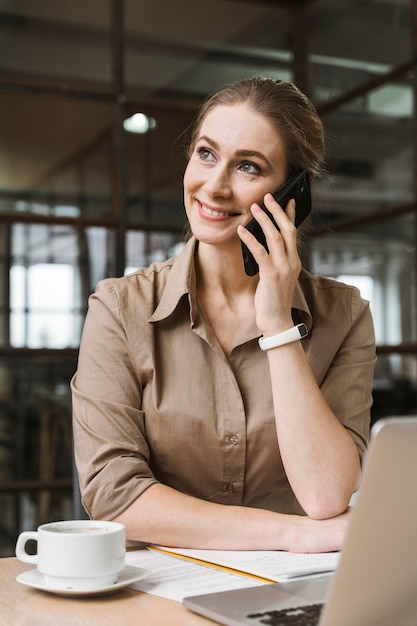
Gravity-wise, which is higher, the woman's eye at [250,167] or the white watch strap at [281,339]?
the woman's eye at [250,167]

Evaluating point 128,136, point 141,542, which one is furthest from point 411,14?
point 141,542

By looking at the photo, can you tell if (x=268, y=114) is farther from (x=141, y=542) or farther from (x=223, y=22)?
(x=223, y=22)

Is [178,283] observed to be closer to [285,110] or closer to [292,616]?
[285,110]

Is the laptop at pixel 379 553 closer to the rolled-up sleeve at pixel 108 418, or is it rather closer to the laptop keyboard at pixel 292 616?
the laptop keyboard at pixel 292 616

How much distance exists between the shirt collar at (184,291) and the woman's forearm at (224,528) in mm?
439

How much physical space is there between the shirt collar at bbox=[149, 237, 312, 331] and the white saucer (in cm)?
69

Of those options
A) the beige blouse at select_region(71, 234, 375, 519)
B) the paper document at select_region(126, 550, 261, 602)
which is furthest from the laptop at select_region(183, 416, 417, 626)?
the beige blouse at select_region(71, 234, 375, 519)

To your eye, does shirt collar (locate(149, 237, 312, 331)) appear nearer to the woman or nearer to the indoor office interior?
the woman

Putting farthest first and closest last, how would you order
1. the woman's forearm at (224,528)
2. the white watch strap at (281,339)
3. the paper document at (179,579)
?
the white watch strap at (281,339), the woman's forearm at (224,528), the paper document at (179,579)

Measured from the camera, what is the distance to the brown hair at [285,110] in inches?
70.5

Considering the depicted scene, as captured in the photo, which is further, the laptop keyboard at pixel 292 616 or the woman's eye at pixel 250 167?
the woman's eye at pixel 250 167

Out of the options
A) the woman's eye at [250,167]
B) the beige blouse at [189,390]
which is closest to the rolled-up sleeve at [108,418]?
the beige blouse at [189,390]

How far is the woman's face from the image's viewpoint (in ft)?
5.65

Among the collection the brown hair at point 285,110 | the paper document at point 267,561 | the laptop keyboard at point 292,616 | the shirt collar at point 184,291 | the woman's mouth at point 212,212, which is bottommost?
the paper document at point 267,561
